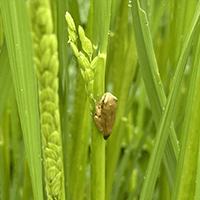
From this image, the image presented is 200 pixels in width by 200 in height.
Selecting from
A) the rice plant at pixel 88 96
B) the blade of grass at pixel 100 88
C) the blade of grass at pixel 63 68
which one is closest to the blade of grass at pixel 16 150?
the rice plant at pixel 88 96

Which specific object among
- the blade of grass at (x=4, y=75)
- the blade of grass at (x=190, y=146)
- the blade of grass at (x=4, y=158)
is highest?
the blade of grass at (x=4, y=75)

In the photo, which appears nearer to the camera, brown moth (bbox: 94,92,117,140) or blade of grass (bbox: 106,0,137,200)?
brown moth (bbox: 94,92,117,140)

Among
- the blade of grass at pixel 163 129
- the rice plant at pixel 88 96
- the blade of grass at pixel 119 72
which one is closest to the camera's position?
the rice plant at pixel 88 96

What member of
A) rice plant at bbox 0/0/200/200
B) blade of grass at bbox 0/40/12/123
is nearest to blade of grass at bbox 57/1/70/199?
rice plant at bbox 0/0/200/200

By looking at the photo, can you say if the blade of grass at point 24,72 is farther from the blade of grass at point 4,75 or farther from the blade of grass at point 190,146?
the blade of grass at point 190,146

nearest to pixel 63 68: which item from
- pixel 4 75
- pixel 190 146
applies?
pixel 4 75

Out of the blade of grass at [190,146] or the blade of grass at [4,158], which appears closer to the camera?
the blade of grass at [190,146]

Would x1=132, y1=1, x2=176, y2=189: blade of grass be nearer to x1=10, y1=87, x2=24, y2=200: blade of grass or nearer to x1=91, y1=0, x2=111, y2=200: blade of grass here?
x1=91, y1=0, x2=111, y2=200: blade of grass
